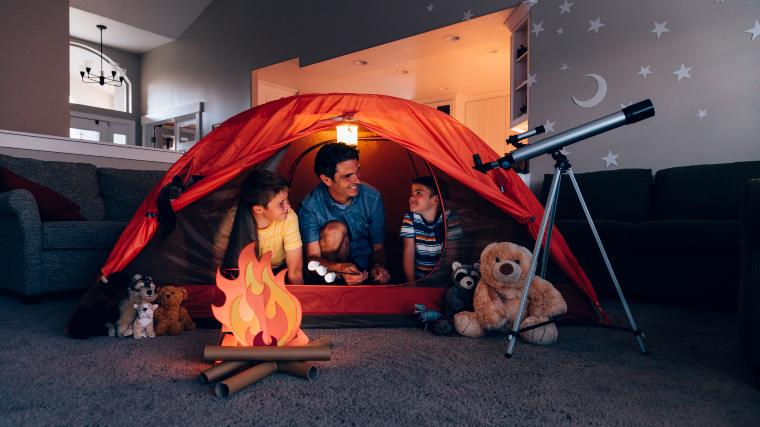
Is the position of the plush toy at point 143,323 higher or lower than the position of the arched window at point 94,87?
lower

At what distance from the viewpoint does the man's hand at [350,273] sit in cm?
214

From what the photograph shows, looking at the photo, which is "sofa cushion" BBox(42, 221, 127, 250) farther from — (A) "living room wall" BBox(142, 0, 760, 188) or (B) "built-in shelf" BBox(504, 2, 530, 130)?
(B) "built-in shelf" BBox(504, 2, 530, 130)

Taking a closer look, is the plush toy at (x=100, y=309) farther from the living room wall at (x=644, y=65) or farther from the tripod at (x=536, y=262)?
the living room wall at (x=644, y=65)

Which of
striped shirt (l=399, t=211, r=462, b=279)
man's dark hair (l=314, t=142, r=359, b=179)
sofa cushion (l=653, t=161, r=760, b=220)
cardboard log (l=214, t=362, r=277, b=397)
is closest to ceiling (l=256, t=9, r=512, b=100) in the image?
sofa cushion (l=653, t=161, r=760, b=220)

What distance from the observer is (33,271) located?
7.46 ft

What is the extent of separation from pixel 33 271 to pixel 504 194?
2300mm

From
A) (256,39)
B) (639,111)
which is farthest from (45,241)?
(256,39)

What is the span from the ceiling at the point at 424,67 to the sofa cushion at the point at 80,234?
10.8 ft

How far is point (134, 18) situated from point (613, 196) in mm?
6840

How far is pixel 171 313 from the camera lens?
1820mm

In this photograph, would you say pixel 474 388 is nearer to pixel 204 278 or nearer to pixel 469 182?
pixel 469 182

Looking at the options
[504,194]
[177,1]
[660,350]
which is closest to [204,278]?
[504,194]

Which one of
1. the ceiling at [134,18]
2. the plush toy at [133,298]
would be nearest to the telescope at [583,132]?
the plush toy at [133,298]

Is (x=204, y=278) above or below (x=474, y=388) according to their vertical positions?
above
